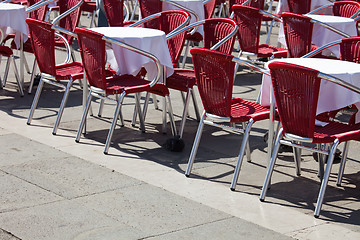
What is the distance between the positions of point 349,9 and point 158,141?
4318mm

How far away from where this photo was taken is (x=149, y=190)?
5.51m

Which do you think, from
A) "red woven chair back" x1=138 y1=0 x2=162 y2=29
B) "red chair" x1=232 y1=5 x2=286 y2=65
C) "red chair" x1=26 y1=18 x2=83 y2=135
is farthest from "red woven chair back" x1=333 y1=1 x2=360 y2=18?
"red chair" x1=26 y1=18 x2=83 y2=135

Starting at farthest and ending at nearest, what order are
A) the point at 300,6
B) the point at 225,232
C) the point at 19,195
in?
the point at 300,6 < the point at 19,195 < the point at 225,232

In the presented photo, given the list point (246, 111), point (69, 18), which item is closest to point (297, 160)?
point (246, 111)

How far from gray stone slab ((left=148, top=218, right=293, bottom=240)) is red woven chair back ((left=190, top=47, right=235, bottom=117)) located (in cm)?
120

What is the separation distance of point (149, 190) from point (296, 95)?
4.36 ft

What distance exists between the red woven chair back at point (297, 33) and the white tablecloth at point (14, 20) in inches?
121

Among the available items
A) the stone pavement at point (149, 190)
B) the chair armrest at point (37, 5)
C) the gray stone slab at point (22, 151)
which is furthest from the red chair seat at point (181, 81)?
the chair armrest at point (37, 5)

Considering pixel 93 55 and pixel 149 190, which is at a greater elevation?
pixel 93 55

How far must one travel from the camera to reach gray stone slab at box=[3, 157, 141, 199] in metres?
5.50

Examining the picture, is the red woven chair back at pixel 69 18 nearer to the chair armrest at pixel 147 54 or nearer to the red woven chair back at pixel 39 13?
the red woven chair back at pixel 39 13

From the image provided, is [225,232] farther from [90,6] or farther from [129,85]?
[90,6]

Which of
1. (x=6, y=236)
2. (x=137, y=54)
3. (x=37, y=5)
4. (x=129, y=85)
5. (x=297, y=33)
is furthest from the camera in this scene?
(x=37, y=5)

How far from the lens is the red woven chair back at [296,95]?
16.6 ft
